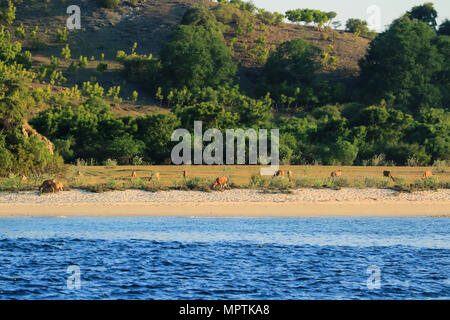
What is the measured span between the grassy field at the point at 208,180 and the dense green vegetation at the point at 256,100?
2.17 metres

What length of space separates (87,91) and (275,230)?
47.7m

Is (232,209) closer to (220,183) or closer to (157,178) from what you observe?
(220,183)

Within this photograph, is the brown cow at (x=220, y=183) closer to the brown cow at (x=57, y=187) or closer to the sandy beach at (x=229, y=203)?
the sandy beach at (x=229, y=203)

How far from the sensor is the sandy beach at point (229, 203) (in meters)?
22.8

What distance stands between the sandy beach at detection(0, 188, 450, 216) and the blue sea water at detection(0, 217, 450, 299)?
2.38ft

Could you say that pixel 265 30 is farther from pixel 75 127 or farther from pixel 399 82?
pixel 75 127

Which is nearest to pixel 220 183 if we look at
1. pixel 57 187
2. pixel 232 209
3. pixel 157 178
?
pixel 232 209

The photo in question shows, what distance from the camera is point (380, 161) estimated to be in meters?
37.0

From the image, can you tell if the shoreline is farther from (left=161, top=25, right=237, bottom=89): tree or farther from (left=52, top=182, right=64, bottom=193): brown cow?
(left=161, top=25, right=237, bottom=89): tree

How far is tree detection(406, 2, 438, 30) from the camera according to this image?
8650 centimetres

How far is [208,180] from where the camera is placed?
26531mm

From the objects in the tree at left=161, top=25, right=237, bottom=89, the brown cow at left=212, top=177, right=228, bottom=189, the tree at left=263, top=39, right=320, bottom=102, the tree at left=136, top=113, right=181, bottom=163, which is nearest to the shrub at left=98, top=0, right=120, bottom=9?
the tree at left=161, top=25, right=237, bottom=89

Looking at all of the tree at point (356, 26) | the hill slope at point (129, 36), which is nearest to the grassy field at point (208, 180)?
the hill slope at point (129, 36)
